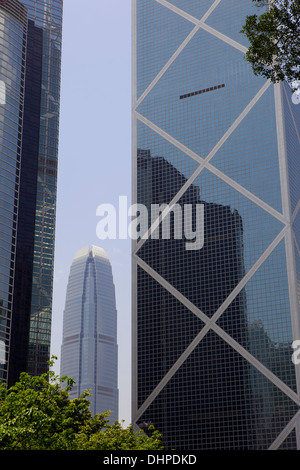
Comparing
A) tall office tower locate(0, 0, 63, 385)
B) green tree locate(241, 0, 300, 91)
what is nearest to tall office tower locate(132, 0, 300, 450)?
tall office tower locate(0, 0, 63, 385)

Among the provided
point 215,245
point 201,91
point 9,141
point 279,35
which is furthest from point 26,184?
point 279,35

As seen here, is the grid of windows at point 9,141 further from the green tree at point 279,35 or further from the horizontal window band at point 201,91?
the green tree at point 279,35

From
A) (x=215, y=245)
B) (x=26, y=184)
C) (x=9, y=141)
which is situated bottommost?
(x=215, y=245)

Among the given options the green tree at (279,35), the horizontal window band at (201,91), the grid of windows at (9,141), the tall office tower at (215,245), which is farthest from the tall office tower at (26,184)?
the green tree at (279,35)

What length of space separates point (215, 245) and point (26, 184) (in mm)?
41381

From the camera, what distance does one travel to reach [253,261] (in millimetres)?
92688

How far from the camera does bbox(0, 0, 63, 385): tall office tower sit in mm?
113000

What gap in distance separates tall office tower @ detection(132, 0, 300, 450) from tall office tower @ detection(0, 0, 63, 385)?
22643 millimetres

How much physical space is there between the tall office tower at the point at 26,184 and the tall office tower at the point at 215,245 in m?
22.6

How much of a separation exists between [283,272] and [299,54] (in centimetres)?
6135

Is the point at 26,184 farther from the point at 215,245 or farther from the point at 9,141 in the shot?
the point at 215,245

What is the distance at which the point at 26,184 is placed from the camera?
12312cm

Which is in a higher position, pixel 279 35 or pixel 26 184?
pixel 26 184
